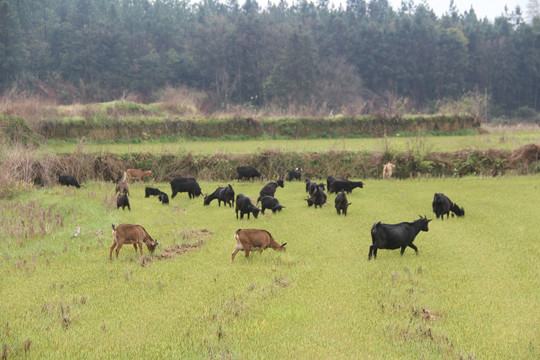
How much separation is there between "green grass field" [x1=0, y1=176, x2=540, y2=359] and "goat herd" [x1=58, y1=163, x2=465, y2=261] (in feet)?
1.25

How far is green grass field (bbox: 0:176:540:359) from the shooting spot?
665 cm

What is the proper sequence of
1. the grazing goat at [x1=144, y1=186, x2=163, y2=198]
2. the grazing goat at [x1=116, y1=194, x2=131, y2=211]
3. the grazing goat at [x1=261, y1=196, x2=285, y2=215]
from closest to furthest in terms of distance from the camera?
1. the grazing goat at [x1=261, y1=196, x2=285, y2=215]
2. the grazing goat at [x1=116, y1=194, x2=131, y2=211]
3. the grazing goat at [x1=144, y1=186, x2=163, y2=198]

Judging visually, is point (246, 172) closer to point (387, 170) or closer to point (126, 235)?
point (387, 170)

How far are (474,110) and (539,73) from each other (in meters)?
59.8

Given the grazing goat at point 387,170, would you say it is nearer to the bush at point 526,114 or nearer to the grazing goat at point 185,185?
the grazing goat at point 185,185

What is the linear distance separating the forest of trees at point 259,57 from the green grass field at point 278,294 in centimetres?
6473

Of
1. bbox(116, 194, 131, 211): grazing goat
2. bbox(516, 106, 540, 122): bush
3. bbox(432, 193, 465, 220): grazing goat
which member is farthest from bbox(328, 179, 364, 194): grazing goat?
bbox(516, 106, 540, 122): bush

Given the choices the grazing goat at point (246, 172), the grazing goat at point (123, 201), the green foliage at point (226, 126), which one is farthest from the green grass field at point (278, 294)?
the green foliage at point (226, 126)

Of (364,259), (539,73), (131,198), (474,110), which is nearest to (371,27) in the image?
(539,73)

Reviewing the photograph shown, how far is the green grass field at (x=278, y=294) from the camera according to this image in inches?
262

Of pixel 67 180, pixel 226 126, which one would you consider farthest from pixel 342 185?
pixel 226 126

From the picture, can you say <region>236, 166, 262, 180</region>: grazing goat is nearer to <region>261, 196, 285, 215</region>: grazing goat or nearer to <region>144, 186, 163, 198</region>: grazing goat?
<region>144, 186, 163, 198</region>: grazing goat

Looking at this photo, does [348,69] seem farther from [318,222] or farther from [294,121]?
[318,222]

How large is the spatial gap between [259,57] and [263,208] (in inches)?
3049
